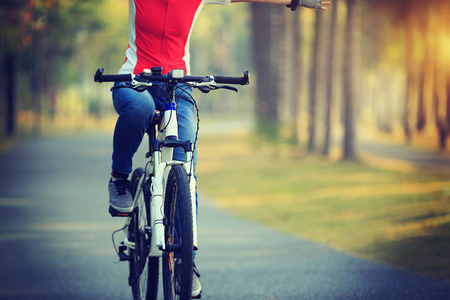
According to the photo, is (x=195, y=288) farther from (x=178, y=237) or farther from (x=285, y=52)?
(x=285, y=52)

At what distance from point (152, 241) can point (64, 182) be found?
1159 cm

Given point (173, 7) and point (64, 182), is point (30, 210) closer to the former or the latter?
point (64, 182)

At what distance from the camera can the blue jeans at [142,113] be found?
4.33 m

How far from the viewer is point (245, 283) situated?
6215 mm

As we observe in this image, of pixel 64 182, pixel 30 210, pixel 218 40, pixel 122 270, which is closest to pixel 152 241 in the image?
pixel 122 270

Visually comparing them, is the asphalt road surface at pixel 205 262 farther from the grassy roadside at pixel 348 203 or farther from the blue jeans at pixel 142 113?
the blue jeans at pixel 142 113

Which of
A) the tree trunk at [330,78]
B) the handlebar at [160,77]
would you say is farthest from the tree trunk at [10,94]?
the handlebar at [160,77]

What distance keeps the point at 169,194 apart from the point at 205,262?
10.8 ft

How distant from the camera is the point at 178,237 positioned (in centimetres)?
401

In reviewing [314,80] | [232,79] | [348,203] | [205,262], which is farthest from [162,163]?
[314,80]

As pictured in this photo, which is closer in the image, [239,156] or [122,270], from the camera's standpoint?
[122,270]

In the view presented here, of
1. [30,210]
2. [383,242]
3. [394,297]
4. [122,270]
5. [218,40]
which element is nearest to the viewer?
[394,297]

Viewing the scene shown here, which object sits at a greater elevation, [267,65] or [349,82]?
[267,65]

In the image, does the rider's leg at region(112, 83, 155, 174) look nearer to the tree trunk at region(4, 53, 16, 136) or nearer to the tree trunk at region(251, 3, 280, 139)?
the tree trunk at region(251, 3, 280, 139)
